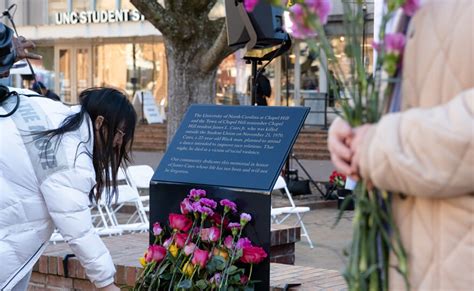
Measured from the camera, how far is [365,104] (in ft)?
6.60

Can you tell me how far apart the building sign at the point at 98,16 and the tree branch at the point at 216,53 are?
16.1 m

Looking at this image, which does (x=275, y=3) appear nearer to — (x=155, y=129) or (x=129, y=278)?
(x=129, y=278)

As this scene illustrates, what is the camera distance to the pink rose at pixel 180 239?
392 centimetres

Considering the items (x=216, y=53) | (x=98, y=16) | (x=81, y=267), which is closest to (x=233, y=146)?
(x=81, y=267)

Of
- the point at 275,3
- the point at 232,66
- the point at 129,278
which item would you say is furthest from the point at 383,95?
the point at 232,66

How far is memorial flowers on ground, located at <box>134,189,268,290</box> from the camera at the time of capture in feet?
12.4

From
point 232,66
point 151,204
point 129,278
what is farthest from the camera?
point 232,66

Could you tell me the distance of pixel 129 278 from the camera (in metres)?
4.66

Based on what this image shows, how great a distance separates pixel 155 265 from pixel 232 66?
23884 mm

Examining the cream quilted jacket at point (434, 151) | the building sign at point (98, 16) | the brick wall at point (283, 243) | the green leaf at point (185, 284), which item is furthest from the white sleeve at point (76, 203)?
the building sign at point (98, 16)

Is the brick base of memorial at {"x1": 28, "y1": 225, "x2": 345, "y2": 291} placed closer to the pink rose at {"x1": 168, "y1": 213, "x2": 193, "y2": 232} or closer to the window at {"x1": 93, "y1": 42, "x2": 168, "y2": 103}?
the pink rose at {"x1": 168, "y1": 213, "x2": 193, "y2": 232}

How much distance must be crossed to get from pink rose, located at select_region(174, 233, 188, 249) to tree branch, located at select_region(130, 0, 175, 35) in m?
7.62

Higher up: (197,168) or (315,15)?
(315,15)

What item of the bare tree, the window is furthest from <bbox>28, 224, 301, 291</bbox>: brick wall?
the window
